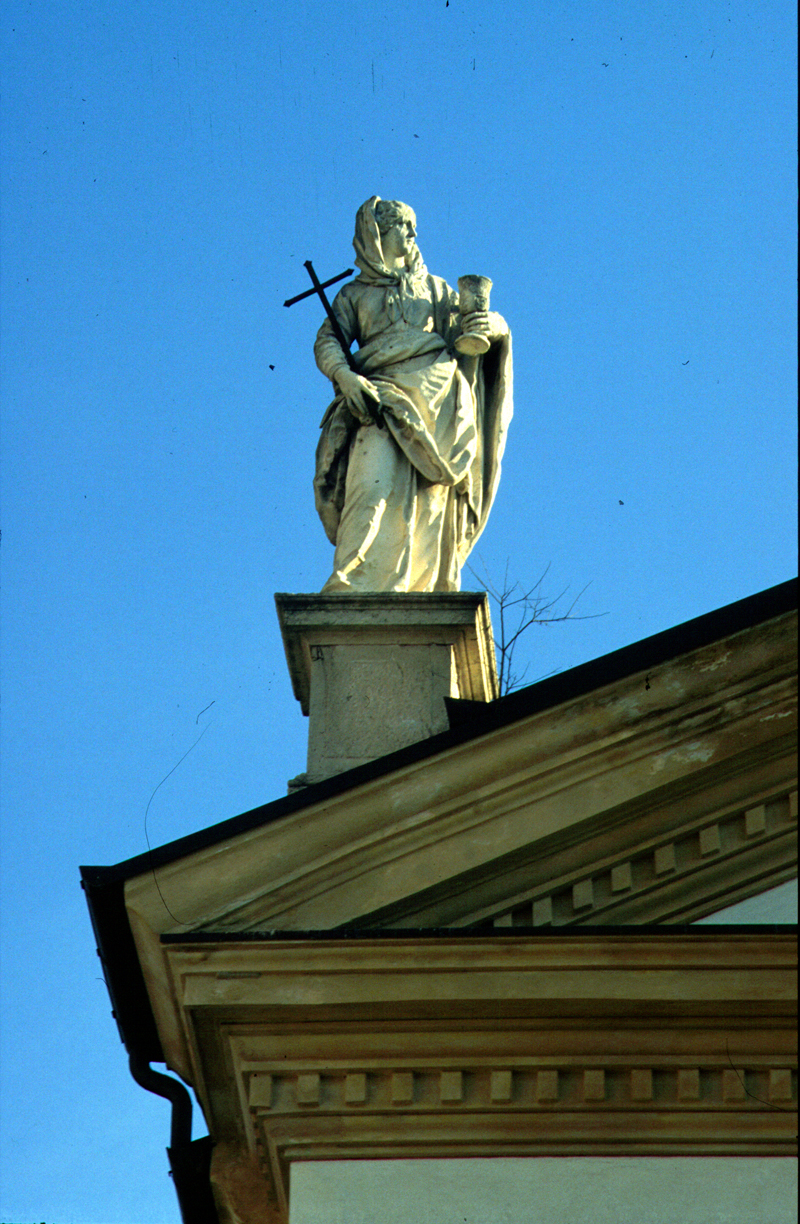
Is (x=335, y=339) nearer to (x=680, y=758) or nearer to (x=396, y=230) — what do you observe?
(x=396, y=230)

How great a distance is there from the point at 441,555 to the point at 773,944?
3430mm

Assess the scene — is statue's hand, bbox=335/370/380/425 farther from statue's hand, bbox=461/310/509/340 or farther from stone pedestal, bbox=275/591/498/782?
stone pedestal, bbox=275/591/498/782

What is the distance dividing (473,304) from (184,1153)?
192 inches

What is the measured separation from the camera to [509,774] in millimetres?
8836

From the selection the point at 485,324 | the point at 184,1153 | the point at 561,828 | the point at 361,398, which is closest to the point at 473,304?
the point at 485,324

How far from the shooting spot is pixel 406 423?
11.2 metres

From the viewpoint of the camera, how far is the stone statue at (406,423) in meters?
11.0

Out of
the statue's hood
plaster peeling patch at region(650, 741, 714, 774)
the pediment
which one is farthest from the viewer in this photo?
the statue's hood

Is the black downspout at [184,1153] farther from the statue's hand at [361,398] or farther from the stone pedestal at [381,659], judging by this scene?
the statue's hand at [361,398]

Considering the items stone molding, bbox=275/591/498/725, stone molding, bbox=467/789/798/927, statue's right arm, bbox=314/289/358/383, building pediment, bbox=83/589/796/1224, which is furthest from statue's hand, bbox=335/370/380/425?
stone molding, bbox=467/789/798/927

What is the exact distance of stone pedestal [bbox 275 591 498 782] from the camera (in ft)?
33.6

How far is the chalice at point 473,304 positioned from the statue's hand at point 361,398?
61 centimetres

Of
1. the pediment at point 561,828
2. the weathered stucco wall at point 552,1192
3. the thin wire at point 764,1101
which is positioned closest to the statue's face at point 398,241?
the pediment at point 561,828

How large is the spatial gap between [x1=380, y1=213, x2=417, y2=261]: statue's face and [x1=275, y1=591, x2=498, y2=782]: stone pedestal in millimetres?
2436
